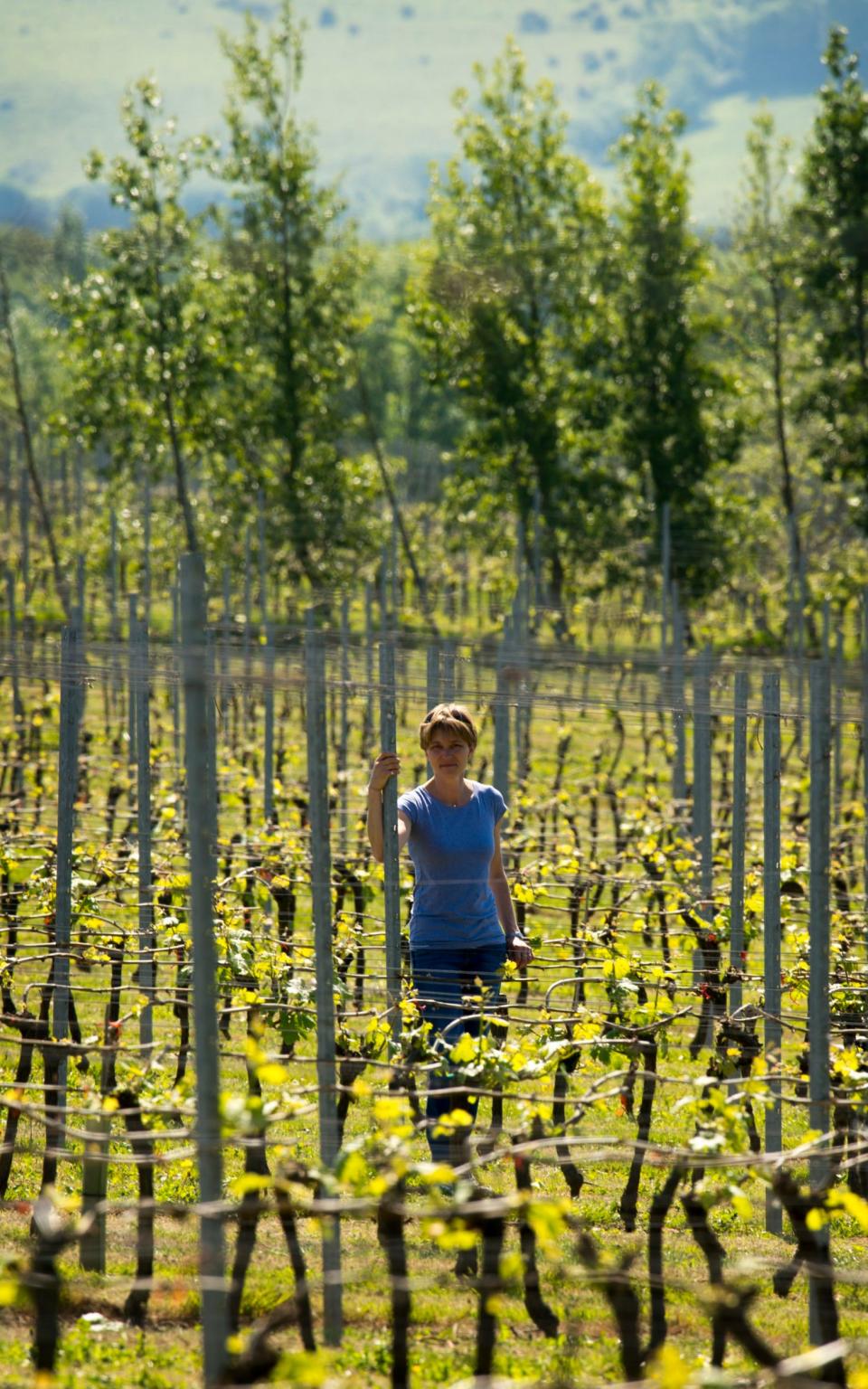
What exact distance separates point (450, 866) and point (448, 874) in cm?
3

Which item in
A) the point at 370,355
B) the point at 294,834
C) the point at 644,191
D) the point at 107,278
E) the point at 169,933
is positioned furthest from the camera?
the point at 370,355

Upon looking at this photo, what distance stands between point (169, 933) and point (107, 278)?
1502 centimetres

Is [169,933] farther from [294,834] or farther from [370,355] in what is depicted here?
[370,355]

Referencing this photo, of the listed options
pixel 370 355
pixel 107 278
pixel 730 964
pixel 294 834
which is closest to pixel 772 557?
pixel 107 278

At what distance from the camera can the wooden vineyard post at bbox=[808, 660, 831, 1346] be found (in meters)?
3.69

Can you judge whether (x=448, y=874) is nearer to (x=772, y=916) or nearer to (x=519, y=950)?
(x=519, y=950)

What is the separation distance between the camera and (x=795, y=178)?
792 inches

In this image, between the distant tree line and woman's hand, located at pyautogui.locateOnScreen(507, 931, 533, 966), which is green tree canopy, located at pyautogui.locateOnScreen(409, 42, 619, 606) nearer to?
the distant tree line

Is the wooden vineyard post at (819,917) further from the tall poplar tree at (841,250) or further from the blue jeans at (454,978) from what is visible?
the tall poplar tree at (841,250)

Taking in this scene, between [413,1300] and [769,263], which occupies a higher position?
[769,263]

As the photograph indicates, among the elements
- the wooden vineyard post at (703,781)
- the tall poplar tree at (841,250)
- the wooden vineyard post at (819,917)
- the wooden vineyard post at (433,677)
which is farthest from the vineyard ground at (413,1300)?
the tall poplar tree at (841,250)

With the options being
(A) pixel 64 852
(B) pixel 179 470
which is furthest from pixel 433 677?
(B) pixel 179 470

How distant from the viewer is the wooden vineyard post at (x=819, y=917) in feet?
12.1

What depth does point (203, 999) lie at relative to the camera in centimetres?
309
